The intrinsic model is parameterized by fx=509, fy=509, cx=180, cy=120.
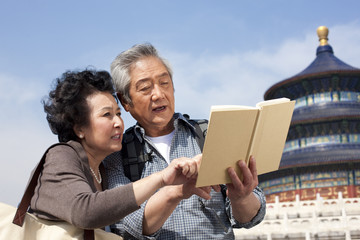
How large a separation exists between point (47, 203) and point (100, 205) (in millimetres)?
246

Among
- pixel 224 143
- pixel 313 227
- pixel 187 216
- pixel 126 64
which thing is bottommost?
pixel 187 216

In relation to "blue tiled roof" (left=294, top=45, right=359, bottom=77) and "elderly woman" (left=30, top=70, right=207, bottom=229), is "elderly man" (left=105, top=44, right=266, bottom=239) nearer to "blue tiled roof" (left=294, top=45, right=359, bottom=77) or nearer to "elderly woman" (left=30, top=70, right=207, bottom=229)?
"elderly woman" (left=30, top=70, right=207, bottom=229)

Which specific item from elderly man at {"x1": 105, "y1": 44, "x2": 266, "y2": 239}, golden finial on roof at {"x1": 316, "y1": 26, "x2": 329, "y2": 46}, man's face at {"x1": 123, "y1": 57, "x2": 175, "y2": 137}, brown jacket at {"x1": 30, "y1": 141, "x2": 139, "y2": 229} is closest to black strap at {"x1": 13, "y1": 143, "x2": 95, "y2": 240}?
brown jacket at {"x1": 30, "y1": 141, "x2": 139, "y2": 229}

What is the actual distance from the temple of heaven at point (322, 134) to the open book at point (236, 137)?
21.0 m

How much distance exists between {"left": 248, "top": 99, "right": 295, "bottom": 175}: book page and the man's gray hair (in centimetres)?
74

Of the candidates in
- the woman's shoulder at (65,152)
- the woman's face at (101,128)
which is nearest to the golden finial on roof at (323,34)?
the woman's face at (101,128)

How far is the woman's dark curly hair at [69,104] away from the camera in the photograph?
243cm

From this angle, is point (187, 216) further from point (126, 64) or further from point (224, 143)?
point (126, 64)

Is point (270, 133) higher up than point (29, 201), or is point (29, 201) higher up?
point (270, 133)

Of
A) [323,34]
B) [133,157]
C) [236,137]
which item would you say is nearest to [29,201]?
[133,157]

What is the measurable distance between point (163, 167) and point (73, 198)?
3.01 feet

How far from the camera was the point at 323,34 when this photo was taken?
88.1 ft

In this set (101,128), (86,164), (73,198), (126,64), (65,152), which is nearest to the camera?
(73,198)

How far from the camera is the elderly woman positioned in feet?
6.59
